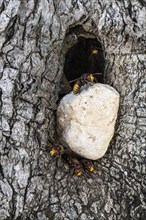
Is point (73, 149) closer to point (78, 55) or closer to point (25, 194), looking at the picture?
point (25, 194)

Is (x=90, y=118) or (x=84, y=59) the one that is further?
(x=84, y=59)

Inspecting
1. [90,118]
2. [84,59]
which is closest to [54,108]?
[90,118]

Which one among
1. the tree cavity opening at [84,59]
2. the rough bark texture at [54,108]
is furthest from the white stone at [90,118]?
the tree cavity opening at [84,59]

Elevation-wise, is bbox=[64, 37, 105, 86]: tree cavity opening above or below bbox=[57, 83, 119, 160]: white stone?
above

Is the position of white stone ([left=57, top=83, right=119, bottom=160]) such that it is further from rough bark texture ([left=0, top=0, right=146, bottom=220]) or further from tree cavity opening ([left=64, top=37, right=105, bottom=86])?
tree cavity opening ([left=64, top=37, right=105, bottom=86])

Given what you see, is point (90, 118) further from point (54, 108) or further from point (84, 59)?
point (84, 59)

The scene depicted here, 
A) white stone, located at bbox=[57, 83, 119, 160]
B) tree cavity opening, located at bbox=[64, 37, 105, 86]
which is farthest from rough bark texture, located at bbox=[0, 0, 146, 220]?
tree cavity opening, located at bbox=[64, 37, 105, 86]
